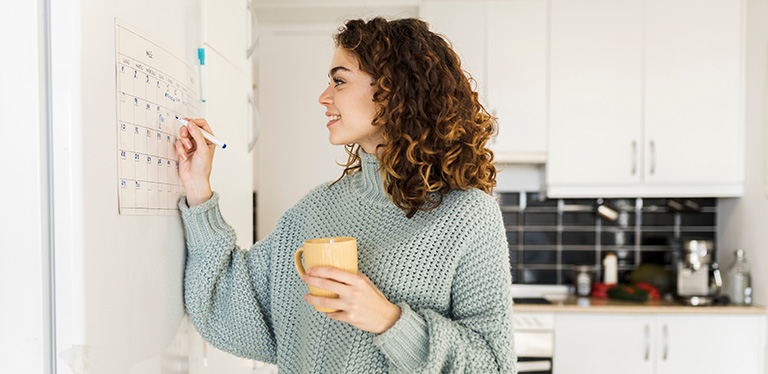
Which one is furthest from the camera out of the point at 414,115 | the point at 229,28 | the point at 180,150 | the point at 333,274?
the point at 229,28

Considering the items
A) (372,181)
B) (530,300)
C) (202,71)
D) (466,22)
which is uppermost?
(466,22)

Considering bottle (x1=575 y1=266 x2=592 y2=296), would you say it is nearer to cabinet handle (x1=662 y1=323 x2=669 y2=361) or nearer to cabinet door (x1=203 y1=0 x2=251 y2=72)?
cabinet handle (x1=662 y1=323 x2=669 y2=361)

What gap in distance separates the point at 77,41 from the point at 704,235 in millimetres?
3173

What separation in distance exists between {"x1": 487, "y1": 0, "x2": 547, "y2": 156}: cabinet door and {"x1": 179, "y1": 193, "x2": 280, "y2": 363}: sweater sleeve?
1.82 m

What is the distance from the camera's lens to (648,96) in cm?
269

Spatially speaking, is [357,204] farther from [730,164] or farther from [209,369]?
[730,164]

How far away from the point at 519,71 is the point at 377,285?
1.98 m

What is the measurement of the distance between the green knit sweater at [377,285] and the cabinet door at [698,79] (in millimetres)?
2028

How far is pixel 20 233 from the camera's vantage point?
2.19 ft

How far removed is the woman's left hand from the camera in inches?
32.1

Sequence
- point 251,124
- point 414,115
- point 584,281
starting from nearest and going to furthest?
point 414,115 < point 251,124 < point 584,281

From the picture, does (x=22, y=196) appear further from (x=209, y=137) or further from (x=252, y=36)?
(x=252, y=36)

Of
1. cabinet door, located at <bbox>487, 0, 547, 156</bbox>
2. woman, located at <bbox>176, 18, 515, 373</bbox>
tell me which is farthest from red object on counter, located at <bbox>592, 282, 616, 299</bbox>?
woman, located at <bbox>176, 18, 515, 373</bbox>

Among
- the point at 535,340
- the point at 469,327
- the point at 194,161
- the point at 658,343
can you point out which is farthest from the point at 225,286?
the point at 658,343
